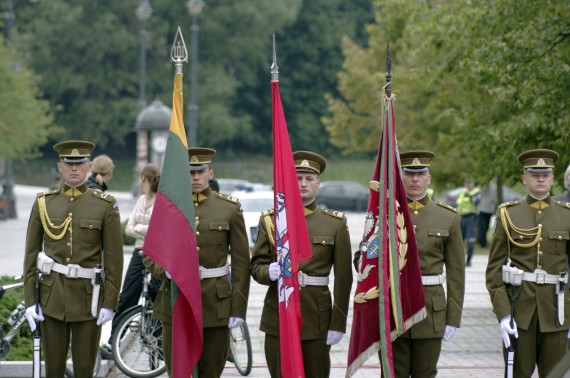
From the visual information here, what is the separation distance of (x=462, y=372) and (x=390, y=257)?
444 centimetres

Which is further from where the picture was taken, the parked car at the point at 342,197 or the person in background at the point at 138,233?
the parked car at the point at 342,197

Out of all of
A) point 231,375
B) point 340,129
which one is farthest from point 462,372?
point 340,129

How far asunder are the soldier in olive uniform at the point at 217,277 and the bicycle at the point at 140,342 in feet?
9.09

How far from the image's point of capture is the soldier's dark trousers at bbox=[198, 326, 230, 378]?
8906 mm

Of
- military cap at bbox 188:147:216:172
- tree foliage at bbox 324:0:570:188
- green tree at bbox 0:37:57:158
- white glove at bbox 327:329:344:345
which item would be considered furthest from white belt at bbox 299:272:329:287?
green tree at bbox 0:37:57:158

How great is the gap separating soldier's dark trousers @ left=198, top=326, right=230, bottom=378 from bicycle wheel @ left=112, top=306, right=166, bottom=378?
112 inches

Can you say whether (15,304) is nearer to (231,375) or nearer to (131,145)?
(231,375)

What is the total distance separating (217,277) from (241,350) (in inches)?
140

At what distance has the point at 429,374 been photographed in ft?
28.2

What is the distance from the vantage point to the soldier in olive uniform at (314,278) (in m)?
8.58

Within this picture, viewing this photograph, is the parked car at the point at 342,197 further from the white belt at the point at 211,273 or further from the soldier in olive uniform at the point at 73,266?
the white belt at the point at 211,273

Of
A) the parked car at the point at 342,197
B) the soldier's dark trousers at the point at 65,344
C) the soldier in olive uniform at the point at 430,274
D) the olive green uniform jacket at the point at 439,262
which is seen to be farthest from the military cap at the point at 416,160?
the parked car at the point at 342,197

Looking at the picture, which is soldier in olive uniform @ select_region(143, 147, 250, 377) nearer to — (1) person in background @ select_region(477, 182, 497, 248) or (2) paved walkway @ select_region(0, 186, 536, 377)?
(2) paved walkway @ select_region(0, 186, 536, 377)

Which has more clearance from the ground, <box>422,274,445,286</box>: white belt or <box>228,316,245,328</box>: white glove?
<box>422,274,445,286</box>: white belt
